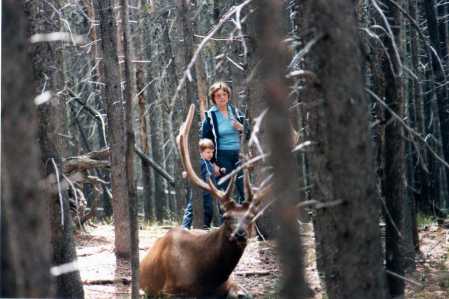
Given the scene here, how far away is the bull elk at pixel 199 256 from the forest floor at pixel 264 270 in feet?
1.22

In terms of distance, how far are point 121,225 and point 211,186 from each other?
286 cm

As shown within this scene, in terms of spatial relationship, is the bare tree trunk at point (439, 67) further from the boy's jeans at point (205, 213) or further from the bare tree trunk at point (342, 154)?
the bare tree trunk at point (342, 154)

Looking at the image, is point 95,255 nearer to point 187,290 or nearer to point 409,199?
point 187,290

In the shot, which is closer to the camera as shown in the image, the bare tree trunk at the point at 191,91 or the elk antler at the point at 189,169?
the elk antler at the point at 189,169

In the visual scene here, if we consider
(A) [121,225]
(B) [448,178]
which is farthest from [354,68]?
(B) [448,178]

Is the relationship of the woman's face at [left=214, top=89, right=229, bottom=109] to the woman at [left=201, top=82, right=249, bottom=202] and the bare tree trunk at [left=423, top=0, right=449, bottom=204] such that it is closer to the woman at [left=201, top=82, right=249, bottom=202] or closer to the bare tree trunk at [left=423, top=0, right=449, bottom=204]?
the woman at [left=201, top=82, right=249, bottom=202]

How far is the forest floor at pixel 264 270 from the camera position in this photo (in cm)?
904

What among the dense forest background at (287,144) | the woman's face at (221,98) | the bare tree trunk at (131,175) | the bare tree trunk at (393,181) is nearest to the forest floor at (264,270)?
the dense forest background at (287,144)

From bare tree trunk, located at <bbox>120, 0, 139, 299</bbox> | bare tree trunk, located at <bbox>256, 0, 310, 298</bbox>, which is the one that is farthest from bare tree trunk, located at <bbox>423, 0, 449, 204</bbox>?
bare tree trunk, located at <bbox>256, 0, 310, 298</bbox>

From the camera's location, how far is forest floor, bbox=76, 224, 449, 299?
9.04 metres

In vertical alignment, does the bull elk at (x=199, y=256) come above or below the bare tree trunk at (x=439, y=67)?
below

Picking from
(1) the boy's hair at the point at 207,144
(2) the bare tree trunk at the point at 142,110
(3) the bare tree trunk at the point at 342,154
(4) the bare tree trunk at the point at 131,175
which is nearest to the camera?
(3) the bare tree trunk at the point at 342,154

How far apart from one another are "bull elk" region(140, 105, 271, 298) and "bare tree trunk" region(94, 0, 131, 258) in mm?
1570

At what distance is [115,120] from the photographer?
1088 centimetres
